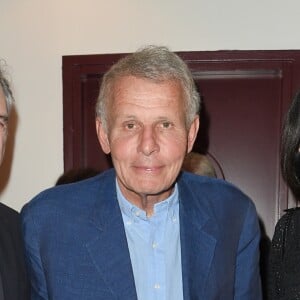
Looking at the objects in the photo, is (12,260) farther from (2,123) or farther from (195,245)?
(195,245)

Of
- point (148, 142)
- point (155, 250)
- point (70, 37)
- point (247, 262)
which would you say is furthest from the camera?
point (70, 37)

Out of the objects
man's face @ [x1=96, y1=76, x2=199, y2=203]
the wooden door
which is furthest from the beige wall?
man's face @ [x1=96, y1=76, x2=199, y2=203]

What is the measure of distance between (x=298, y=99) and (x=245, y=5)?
126 centimetres

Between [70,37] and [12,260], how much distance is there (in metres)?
1.74

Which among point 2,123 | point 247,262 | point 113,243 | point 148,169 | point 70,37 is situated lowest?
point 247,262

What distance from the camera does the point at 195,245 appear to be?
1.46 m

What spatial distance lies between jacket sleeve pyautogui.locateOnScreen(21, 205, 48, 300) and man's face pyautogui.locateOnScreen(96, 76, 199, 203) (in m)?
0.28

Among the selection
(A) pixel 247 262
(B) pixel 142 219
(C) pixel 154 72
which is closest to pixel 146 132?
(C) pixel 154 72

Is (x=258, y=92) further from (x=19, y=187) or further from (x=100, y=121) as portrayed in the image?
(x=100, y=121)

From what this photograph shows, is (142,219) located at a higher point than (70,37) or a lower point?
lower

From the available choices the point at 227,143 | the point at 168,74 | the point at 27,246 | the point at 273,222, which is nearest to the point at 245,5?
the point at 227,143

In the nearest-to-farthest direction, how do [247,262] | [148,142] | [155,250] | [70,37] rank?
[148,142] → [155,250] → [247,262] → [70,37]

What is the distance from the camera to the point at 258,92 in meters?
2.86

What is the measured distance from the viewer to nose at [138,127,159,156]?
1312mm
